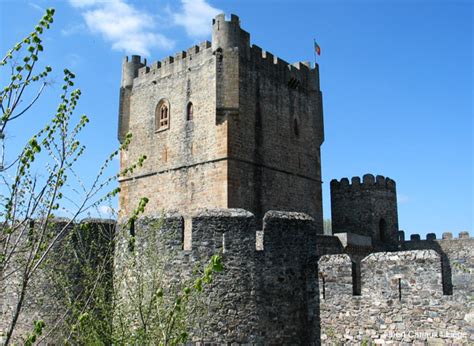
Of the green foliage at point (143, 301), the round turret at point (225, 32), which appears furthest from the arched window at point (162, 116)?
the green foliage at point (143, 301)

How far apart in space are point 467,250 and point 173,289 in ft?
64.3

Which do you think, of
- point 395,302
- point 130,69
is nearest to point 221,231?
point 395,302

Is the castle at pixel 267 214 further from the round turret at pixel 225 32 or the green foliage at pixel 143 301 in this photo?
the green foliage at pixel 143 301

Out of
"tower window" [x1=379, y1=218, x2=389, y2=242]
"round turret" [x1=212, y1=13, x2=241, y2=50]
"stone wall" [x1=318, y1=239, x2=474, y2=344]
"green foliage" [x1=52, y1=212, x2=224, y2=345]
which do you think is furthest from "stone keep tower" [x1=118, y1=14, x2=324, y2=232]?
"stone wall" [x1=318, y1=239, x2=474, y2=344]

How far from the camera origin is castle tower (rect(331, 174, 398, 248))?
2309 centimetres

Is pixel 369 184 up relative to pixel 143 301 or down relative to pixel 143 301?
up

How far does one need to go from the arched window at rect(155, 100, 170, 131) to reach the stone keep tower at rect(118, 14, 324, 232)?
0.04 meters

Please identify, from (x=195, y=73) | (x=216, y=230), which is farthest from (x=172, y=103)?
(x=216, y=230)

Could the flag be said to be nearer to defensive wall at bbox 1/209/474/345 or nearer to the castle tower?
the castle tower

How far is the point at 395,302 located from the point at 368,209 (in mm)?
13856

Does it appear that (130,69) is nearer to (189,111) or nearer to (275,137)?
(189,111)

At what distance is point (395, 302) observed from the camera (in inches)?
376

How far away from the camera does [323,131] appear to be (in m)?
24.3

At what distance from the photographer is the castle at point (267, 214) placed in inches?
379
